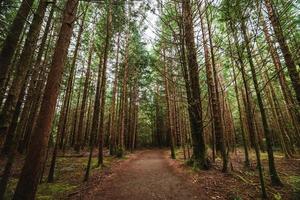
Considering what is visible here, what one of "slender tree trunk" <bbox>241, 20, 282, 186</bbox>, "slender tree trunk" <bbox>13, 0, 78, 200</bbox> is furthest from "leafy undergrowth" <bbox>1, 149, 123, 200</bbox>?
"slender tree trunk" <bbox>241, 20, 282, 186</bbox>

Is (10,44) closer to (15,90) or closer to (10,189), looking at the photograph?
(15,90)

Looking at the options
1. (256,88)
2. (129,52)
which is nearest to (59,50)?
(256,88)

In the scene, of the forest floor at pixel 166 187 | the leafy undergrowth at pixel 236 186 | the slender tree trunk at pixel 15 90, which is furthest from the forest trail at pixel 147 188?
the slender tree trunk at pixel 15 90

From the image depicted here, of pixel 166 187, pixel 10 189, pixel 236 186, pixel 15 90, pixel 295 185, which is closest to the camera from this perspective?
pixel 15 90

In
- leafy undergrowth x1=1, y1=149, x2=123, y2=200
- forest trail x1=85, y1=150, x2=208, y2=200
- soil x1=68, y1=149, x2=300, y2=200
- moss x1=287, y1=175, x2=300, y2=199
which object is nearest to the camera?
moss x1=287, y1=175, x2=300, y2=199

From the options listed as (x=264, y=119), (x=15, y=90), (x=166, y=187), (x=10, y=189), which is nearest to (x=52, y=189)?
(x=10, y=189)

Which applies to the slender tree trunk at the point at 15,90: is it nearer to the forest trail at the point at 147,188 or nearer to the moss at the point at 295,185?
the forest trail at the point at 147,188

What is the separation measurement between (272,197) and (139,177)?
4609 millimetres

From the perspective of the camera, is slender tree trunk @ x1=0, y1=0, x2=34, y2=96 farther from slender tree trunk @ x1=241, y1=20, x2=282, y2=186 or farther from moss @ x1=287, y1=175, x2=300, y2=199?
moss @ x1=287, y1=175, x2=300, y2=199

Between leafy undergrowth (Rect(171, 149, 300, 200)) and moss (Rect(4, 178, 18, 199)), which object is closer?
leafy undergrowth (Rect(171, 149, 300, 200))

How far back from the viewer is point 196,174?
21.7 ft

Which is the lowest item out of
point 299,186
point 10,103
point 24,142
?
point 299,186

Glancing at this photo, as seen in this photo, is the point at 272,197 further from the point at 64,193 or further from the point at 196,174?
the point at 64,193

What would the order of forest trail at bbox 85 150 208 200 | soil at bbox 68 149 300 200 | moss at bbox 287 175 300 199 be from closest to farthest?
moss at bbox 287 175 300 199 < soil at bbox 68 149 300 200 < forest trail at bbox 85 150 208 200
